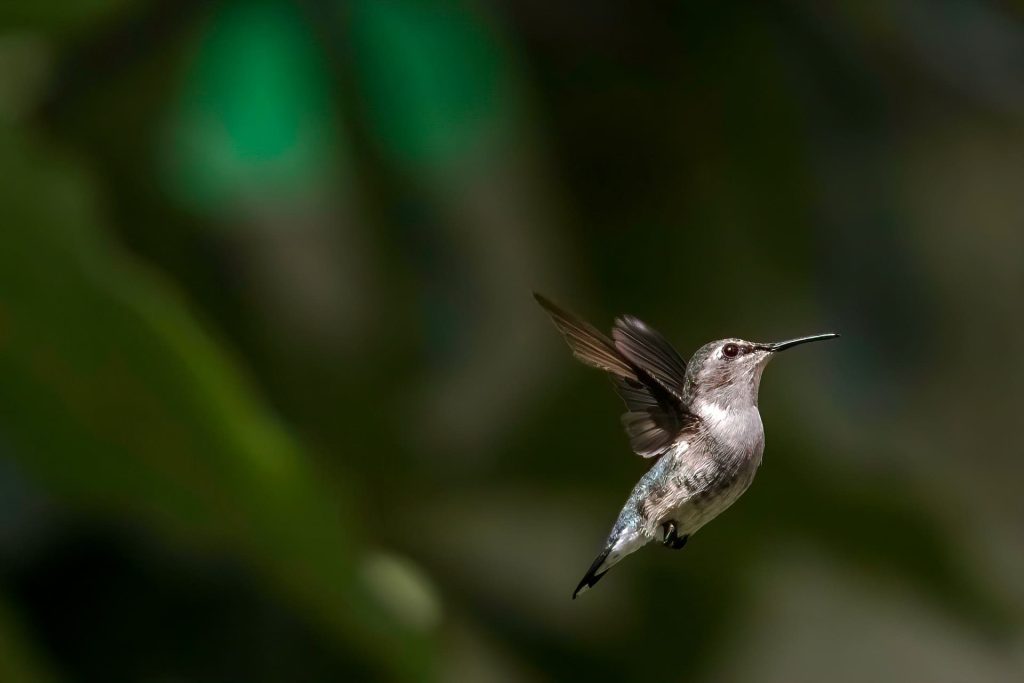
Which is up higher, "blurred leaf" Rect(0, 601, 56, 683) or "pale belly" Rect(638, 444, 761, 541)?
"blurred leaf" Rect(0, 601, 56, 683)

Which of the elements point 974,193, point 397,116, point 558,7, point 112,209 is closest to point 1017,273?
point 974,193

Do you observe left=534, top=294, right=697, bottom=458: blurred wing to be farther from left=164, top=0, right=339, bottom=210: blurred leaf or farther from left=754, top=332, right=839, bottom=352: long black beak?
left=164, top=0, right=339, bottom=210: blurred leaf

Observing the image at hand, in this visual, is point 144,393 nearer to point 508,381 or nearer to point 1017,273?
point 508,381

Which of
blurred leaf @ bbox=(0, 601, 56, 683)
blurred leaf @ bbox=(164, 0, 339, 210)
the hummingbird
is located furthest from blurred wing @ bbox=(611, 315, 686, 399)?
blurred leaf @ bbox=(164, 0, 339, 210)

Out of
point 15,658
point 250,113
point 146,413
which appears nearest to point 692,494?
point 146,413

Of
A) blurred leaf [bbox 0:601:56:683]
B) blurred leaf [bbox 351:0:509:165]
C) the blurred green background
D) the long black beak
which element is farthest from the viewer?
blurred leaf [bbox 351:0:509:165]

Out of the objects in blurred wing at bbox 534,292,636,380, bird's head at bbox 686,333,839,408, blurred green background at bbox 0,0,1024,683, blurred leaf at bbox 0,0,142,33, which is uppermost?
blurred green background at bbox 0,0,1024,683

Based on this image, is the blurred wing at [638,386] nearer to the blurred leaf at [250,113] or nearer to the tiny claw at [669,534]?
the tiny claw at [669,534]

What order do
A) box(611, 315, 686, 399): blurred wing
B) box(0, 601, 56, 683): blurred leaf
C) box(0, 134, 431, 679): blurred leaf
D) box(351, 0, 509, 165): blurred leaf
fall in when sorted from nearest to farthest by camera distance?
1. box(611, 315, 686, 399): blurred wing
2. box(0, 134, 431, 679): blurred leaf
3. box(0, 601, 56, 683): blurred leaf
4. box(351, 0, 509, 165): blurred leaf
